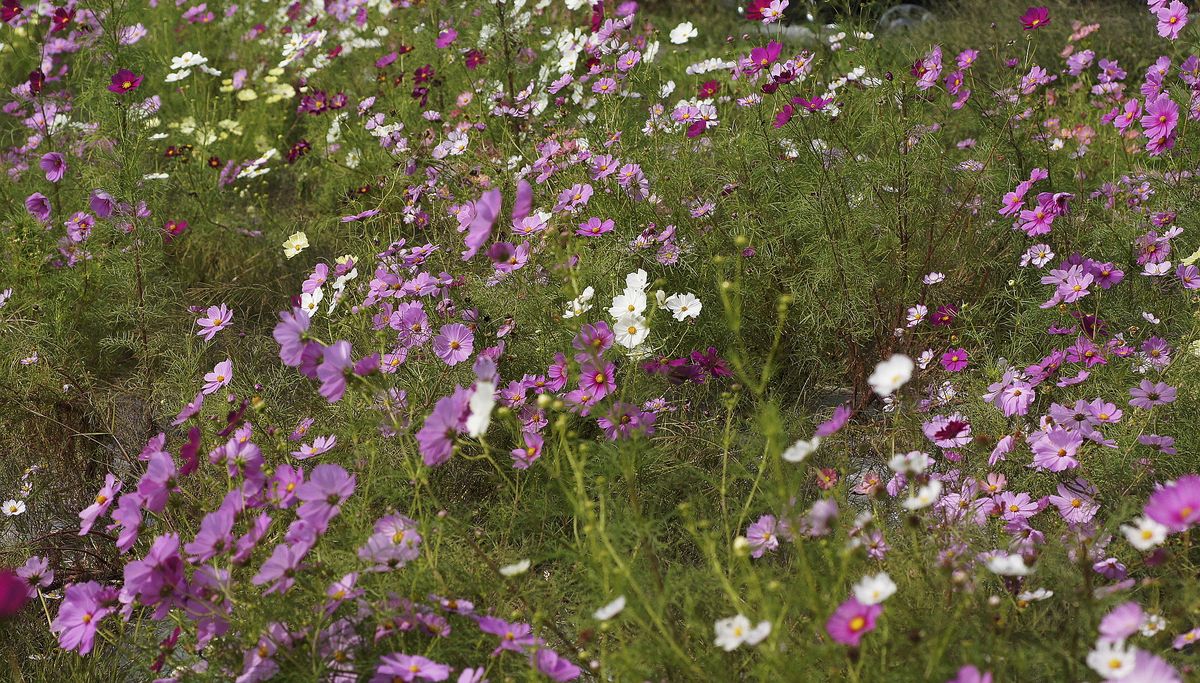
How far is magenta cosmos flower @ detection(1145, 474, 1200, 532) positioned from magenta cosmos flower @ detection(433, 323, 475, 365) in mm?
1261

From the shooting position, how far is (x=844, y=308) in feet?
7.34

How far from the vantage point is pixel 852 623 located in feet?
3.59

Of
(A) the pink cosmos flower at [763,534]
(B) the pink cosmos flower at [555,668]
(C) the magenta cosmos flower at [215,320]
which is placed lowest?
(C) the magenta cosmos flower at [215,320]

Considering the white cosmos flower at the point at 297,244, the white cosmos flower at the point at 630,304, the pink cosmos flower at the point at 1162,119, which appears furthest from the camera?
the white cosmos flower at the point at 297,244

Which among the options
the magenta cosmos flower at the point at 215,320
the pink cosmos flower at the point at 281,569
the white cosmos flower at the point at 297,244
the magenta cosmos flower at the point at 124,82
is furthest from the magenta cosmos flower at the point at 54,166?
the pink cosmos flower at the point at 281,569

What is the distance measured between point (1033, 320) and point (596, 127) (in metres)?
1.18

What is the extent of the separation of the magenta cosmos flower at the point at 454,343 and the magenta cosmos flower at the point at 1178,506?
4.14 feet

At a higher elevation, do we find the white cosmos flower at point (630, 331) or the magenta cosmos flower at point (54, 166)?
the white cosmos flower at point (630, 331)

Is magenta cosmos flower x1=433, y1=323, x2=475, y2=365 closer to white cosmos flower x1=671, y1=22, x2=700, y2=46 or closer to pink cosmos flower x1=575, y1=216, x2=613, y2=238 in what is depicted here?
pink cosmos flower x1=575, y1=216, x2=613, y2=238

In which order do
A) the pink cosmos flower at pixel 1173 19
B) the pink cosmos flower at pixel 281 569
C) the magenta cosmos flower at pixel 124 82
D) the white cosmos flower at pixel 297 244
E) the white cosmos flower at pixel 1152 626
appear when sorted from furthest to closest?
the magenta cosmos flower at pixel 124 82, the white cosmos flower at pixel 297 244, the pink cosmos flower at pixel 1173 19, the pink cosmos flower at pixel 281 569, the white cosmos flower at pixel 1152 626

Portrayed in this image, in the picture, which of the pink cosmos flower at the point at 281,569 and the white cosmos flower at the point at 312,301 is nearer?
the pink cosmos flower at the point at 281,569

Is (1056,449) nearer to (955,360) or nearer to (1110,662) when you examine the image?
(955,360)

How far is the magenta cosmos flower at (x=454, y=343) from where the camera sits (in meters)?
2.03

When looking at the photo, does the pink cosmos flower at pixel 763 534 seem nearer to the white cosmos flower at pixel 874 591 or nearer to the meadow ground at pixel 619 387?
the meadow ground at pixel 619 387
